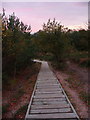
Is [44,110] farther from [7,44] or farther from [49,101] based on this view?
[7,44]

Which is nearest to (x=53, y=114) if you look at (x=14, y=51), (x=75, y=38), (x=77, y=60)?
(x=14, y=51)

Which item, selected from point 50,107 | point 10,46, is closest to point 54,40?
point 10,46

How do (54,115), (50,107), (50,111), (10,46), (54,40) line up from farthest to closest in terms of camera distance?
A: (54,40) → (10,46) → (50,107) → (50,111) → (54,115)

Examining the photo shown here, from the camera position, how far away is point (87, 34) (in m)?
28.0

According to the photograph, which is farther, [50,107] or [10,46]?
[10,46]

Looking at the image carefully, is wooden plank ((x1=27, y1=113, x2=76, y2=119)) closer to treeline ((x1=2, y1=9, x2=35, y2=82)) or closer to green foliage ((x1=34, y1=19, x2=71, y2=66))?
treeline ((x1=2, y1=9, x2=35, y2=82))

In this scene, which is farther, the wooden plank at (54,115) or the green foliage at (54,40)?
the green foliage at (54,40)

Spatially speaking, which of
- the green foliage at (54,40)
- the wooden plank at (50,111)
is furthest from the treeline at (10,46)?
the wooden plank at (50,111)

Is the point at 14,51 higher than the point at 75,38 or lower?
lower

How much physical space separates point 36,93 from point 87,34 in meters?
19.1

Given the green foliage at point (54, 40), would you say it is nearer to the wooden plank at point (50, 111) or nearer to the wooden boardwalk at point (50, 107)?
the wooden boardwalk at point (50, 107)

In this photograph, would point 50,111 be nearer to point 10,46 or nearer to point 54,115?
point 54,115

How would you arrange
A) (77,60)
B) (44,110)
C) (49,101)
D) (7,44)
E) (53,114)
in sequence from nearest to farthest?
(53,114) → (44,110) → (49,101) → (7,44) → (77,60)

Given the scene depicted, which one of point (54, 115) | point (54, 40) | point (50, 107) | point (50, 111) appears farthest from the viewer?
point (54, 40)
